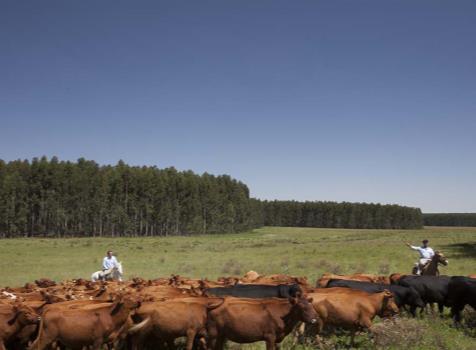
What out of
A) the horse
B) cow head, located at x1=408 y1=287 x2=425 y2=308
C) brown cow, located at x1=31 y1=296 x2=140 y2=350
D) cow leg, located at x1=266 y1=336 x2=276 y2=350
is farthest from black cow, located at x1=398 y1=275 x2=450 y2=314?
brown cow, located at x1=31 y1=296 x2=140 y2=350

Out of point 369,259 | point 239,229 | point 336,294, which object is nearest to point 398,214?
point 239,229

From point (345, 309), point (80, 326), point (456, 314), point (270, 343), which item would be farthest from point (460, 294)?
point (80, 326)

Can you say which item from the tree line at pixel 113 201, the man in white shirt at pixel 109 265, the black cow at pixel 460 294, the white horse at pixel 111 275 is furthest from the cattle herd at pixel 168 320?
the tree line at pixel 113 201

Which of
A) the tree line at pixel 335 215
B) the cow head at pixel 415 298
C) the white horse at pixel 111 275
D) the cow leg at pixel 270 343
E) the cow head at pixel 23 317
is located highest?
the tree line at pixel 335 215

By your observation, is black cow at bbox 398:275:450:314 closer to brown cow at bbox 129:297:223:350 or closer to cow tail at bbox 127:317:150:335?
brown cow at bbox 129:297:223:350

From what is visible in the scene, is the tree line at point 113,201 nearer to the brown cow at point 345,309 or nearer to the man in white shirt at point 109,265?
the man in white shirt at point 109,265

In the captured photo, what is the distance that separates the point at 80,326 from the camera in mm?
8562

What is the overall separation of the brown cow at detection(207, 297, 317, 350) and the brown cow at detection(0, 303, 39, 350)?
3431 mm

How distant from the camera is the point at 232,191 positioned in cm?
10669

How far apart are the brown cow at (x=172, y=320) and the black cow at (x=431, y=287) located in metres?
7.11

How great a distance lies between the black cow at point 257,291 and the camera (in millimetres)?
Answer: 11691

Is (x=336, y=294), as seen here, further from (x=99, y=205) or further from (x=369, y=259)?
(x=99, y=205)

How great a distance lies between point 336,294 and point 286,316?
2075mm

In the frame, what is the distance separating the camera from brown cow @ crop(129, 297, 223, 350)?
9.09 metres
